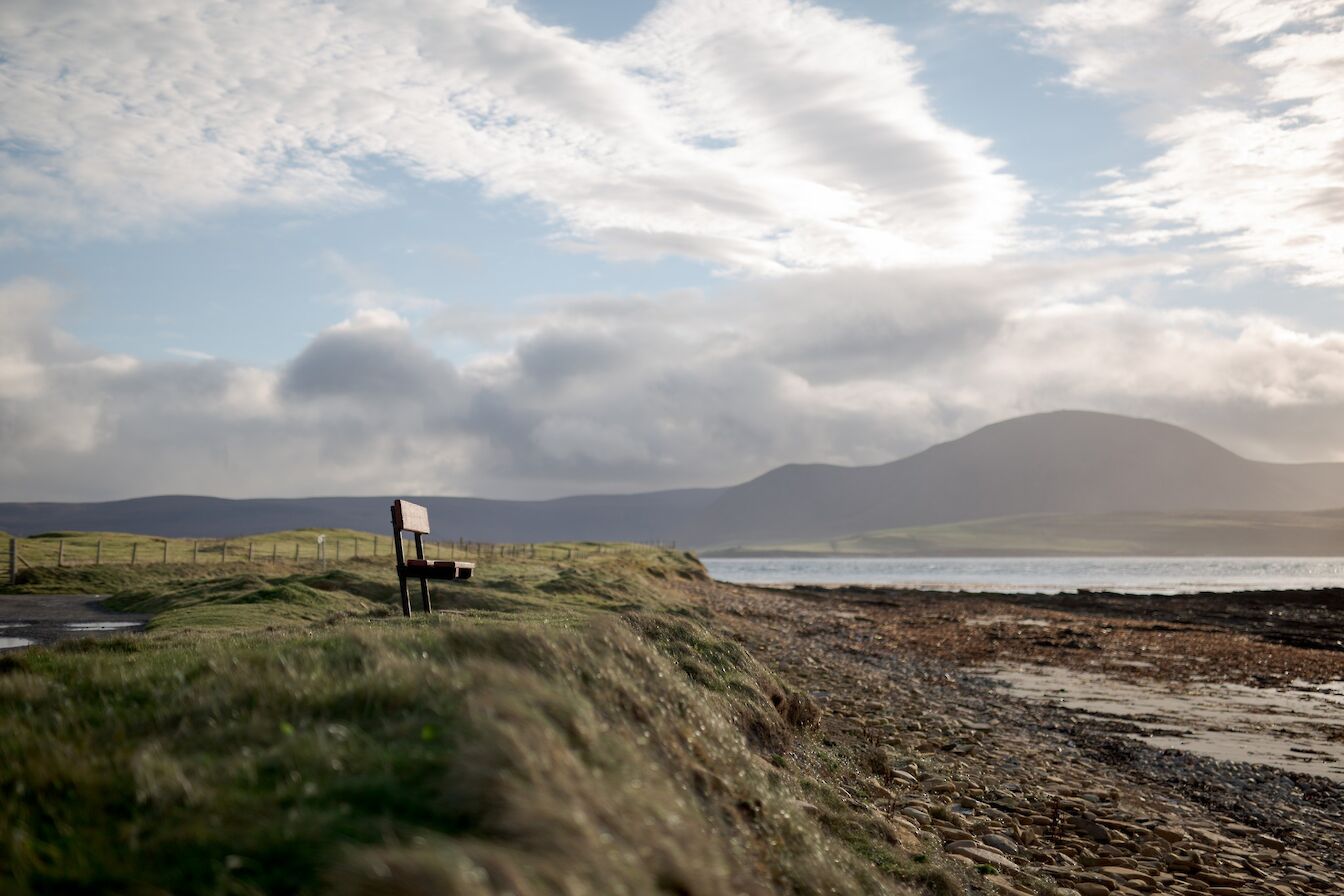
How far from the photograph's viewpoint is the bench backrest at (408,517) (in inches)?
619

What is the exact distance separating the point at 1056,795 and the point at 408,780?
11640 millimetres

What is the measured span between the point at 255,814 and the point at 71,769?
1352mm

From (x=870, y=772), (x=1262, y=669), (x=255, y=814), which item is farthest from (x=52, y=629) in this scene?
(x=1262, y=669)

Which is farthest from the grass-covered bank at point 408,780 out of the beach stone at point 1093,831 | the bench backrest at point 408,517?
the bench backrest at point 408,517

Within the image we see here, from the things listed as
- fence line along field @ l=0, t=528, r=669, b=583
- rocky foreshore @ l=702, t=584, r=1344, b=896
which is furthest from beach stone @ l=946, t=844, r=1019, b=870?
fence line along field @ l=0, t=528, r=669, b=583

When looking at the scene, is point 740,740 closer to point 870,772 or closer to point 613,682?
point 613,682

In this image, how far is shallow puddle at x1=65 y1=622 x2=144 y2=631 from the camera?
25469mm

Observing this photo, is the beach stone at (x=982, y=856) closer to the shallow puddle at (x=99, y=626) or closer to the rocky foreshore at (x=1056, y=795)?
the rocky foreshore at (x=1056, y=795)

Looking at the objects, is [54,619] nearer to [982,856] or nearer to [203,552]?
[982,856]

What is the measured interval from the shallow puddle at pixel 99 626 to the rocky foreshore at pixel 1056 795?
1791 centimetres

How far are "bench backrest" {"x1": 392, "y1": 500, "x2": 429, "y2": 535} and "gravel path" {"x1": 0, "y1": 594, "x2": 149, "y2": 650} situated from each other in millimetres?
7705

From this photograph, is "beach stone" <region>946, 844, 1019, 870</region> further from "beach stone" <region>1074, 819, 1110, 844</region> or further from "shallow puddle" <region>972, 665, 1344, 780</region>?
"shallow puddle" <region>972, 665, 1344, 780</region>

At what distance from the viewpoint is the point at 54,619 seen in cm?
2928

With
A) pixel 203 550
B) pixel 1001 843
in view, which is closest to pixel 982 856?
pixel 1001 843
